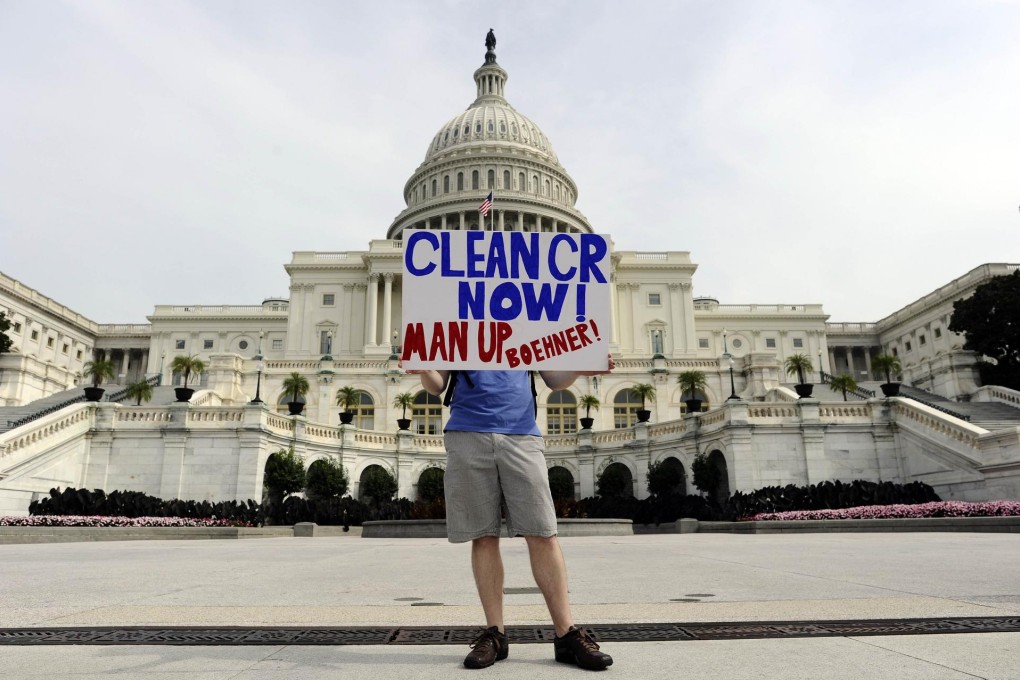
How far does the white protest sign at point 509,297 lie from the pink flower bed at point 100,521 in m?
24.5

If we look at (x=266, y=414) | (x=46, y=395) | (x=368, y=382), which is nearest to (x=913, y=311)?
(x=368, y=382)

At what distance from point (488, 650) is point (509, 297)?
267 cm

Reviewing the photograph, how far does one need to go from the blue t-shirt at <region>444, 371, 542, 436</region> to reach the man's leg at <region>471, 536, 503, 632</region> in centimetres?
81

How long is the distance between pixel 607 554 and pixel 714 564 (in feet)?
11.2

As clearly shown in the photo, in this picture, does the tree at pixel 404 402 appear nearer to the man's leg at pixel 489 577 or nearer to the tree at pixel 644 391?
the tree at pixel 644 391

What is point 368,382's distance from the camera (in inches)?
2240

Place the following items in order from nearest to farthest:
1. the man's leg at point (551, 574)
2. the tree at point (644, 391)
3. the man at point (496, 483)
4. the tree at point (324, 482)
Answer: the man's leg at point (551, 574) < the man at point (496, 483) < the tree at point (324, 482) < the tree at point (644, 391)

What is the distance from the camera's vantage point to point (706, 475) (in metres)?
34.6

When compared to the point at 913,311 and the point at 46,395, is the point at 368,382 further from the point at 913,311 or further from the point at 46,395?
the point at 913,311

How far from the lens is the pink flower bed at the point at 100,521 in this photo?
77.4 feet

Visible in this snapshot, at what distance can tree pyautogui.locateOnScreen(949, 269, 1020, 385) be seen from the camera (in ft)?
191

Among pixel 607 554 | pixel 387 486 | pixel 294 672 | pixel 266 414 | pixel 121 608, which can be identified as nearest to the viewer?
pixel 294 672

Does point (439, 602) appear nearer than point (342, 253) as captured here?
Yes

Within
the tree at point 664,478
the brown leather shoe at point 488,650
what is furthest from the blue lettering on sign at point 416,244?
the tree at point 664,478
